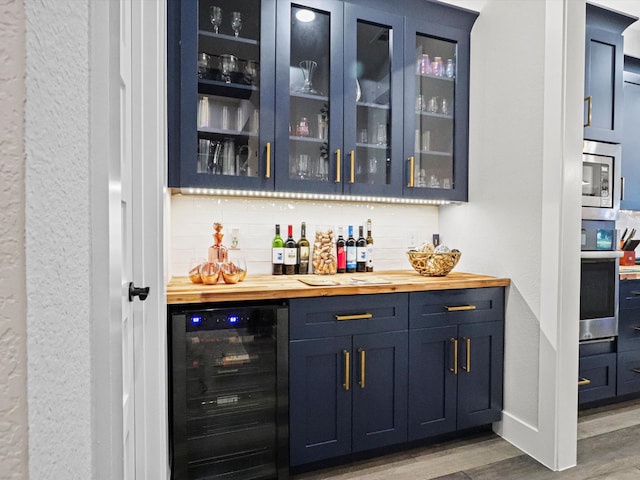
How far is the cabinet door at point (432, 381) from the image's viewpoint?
2.04 m

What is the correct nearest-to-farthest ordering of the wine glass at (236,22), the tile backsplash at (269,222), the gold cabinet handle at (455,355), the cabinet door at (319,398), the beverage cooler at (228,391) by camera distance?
the beverage cooler at (228,391), the cabinet door at (319,398), the wine glass at (236,22), the gold cabinet handle at (455,355), the tile backsplash at (269,222)

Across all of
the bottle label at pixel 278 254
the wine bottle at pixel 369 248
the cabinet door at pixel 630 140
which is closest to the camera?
the bottle label at pixel 278 254

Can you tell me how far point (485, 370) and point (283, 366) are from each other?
48.6 inches

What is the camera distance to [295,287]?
1.81 metres

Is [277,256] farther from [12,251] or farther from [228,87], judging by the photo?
[12,251]

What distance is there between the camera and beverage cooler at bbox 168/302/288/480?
1628 millimetres

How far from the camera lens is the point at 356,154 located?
230cm

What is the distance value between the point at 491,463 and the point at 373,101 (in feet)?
6.99

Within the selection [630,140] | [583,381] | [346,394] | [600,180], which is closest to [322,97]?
[346,394]

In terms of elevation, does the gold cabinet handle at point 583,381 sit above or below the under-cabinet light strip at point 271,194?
below

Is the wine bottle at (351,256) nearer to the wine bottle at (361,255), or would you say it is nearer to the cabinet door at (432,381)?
the wine bottle at (361,255)

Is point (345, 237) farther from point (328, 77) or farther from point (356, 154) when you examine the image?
point (328, 77)

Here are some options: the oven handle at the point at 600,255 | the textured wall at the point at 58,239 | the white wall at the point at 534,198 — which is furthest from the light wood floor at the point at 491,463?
the textured wall at the point at 58,239

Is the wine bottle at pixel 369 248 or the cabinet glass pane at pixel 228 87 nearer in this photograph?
the cabinet glass pane at pixel 228 87
